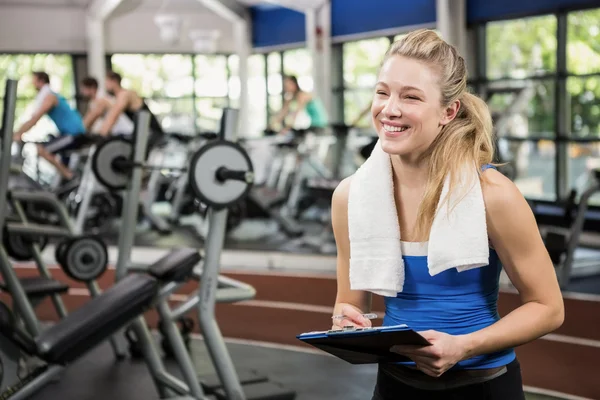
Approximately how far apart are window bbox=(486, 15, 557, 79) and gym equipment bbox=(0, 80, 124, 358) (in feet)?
15.6

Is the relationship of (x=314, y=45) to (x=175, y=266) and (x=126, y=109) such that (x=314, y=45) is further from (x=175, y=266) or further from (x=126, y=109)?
(x=175, y=266)

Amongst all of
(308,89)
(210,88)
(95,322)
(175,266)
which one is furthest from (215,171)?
(210,88)

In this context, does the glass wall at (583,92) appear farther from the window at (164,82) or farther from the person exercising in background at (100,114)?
the window at (164,82)

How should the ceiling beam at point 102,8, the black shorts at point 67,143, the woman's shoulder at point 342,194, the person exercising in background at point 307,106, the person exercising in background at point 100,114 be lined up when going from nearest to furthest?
the woman's shoulder at point 342,194
the black shorts at point 67,143
the person exercising in background at point 100,114
the person exercising in background at point 307,106
the ceiling beam at point 102,8

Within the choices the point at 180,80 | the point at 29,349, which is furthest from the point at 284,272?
the point at 180,80

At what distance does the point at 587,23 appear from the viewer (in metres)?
7.09

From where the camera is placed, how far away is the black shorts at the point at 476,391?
1.39 meters

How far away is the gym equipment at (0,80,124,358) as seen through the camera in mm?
3404

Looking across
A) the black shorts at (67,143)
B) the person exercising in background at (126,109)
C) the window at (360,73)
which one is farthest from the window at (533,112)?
the black shorts at (67,143)

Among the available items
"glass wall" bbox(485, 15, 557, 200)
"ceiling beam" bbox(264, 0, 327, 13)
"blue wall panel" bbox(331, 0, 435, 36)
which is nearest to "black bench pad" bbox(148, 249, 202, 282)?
"glass wall" bbox(485, 15, 557, 200)

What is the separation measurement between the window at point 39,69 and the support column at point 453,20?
5209 millimetres

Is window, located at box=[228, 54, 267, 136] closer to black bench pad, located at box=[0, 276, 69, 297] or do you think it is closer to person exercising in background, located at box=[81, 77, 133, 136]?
person exercising in background, located at box=[81, 77, 133, 136]

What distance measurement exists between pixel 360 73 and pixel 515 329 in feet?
28.4

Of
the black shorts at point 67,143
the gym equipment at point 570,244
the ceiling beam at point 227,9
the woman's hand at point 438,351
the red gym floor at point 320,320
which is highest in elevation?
the ceiling beam at point 227,9
